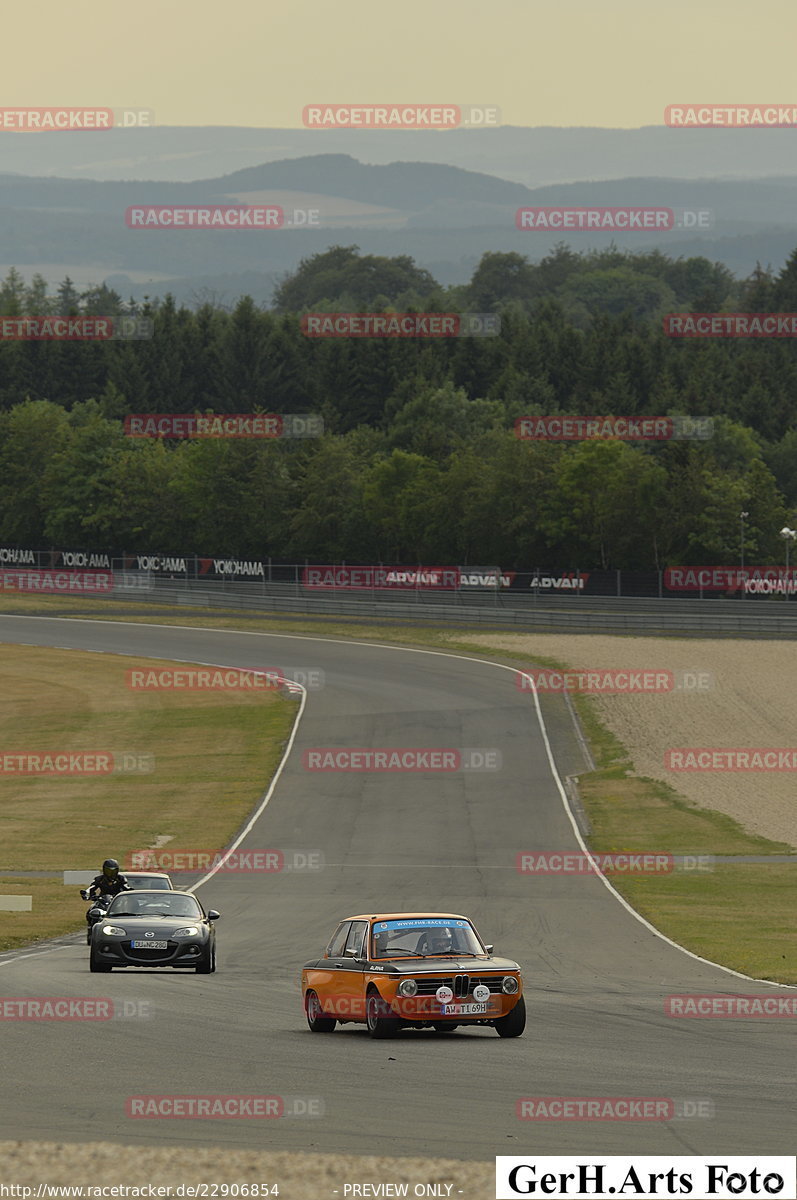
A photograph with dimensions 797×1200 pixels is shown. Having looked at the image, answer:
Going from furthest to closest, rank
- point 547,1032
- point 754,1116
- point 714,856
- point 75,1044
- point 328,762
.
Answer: point 328,762 → point 714,856 → point 547,1032 → point 75,1044 → point 754,1116

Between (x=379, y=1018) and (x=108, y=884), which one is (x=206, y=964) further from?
(x=379, y=1018)

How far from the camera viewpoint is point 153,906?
68.0 feet

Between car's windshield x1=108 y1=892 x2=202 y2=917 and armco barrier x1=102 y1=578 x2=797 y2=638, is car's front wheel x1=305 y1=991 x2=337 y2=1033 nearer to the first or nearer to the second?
car's windshield x1=108 y1=892 x2=202 y2=917

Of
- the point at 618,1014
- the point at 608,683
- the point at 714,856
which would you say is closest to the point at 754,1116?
the point at 618,1014

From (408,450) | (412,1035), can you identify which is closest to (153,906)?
(412,1035)

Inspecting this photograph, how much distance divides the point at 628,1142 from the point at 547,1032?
16.4 feet

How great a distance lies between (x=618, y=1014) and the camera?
16.3m

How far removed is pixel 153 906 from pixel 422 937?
21.3ft

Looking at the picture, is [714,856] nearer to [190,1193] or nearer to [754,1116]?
[754,1116]

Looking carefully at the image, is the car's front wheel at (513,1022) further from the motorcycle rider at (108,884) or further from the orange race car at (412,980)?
the motorcycle rider at (108,884)

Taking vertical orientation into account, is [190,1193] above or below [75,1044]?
above

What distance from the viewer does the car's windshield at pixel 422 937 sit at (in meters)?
15.2

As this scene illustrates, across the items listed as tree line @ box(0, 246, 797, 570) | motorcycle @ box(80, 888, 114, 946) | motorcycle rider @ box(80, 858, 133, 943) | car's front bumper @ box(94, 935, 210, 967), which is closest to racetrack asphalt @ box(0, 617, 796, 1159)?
car's front bumper @ box(94, 935, 210, 967)

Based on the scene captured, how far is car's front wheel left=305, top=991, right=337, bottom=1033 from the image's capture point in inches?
595
